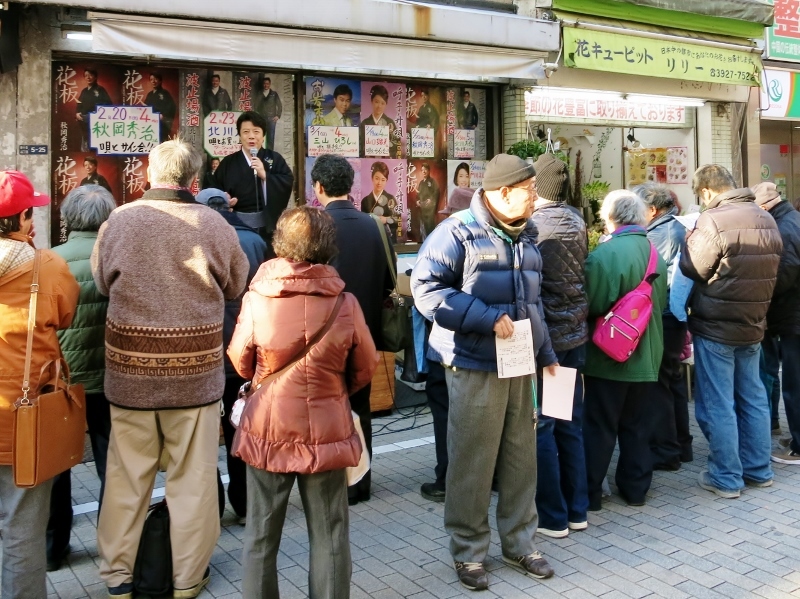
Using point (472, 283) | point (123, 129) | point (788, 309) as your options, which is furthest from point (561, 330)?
point (123, 129)

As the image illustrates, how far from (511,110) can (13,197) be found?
6494 millimetres

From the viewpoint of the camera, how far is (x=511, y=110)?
931 cm

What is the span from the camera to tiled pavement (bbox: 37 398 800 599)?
13.7 ft

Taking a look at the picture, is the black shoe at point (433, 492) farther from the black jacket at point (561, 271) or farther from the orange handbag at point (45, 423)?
the orange handbag at point (45, 423)

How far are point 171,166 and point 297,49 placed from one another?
314 centimetres

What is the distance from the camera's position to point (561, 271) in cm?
479

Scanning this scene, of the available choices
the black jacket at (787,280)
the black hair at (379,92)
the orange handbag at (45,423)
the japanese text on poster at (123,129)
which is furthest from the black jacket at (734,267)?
the japanese text on poster at (123,129)

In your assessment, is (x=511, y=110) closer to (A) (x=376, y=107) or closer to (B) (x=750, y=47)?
(A) (x=376, y=107)

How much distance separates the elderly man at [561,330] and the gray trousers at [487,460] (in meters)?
0.39

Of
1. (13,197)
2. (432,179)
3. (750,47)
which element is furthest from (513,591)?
(750,47)

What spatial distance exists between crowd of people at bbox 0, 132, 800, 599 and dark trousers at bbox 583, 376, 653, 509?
0.01 metres

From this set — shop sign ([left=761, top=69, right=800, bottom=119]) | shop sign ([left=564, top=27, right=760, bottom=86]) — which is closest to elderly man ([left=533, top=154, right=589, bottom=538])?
shop sign ([left=564, top=27, right=760, bottom=86])

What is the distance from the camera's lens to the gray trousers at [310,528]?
353 cm

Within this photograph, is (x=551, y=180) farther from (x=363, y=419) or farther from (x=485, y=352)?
(x=363, y=419)
